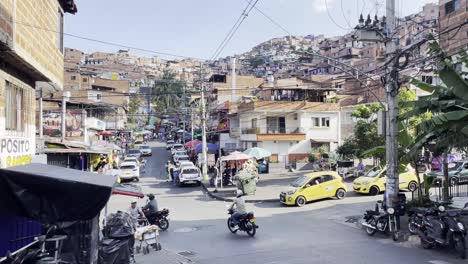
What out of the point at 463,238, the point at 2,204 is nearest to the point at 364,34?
the point at 463,238

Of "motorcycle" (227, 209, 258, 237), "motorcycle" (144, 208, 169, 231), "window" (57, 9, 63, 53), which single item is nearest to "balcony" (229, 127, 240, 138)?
"motorcycle" (144, 208, 169, 231)

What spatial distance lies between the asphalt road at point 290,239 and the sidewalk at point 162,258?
0.43 meters

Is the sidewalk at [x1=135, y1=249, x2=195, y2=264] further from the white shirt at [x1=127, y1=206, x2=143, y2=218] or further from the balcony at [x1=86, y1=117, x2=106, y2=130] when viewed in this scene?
the balcony at [x1=86, y1=117, x2=106, y2=130]

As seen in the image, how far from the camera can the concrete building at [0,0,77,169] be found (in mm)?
8211

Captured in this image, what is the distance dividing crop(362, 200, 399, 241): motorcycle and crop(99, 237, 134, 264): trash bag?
Answer: 27.8ft

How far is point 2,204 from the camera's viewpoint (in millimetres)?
7492

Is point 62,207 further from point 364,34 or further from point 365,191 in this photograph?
point 365,191

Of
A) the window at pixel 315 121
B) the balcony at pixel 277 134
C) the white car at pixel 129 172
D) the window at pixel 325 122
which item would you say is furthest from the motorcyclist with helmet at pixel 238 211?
the window at pixel 325 122

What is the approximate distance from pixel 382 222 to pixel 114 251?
29.4 ft

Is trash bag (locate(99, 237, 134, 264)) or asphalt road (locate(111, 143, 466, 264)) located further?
asphalt road (locate(111, 143, 466, 264))

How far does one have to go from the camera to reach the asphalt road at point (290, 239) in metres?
11.7

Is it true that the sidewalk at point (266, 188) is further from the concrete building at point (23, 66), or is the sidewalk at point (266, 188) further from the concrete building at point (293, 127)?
the concrete building at point (23, 66)

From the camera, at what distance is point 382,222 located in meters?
14.2

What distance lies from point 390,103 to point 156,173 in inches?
1188
